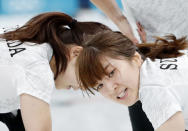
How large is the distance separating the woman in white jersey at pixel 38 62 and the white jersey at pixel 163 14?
22 cm

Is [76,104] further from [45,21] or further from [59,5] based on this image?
[59,5]

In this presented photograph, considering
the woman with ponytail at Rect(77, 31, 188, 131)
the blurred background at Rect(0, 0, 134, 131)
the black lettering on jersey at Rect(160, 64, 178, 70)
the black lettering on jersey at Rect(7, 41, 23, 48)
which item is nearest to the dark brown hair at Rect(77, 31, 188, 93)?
the woman with ponytail at Rect(77, 31, 188, 131)

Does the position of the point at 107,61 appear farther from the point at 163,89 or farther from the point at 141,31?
the point at 141,31

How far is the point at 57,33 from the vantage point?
129 centimetres

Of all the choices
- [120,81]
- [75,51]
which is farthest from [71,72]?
[120,81]

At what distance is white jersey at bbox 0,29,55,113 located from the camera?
114 cm

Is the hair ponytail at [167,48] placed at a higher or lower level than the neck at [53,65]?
higher

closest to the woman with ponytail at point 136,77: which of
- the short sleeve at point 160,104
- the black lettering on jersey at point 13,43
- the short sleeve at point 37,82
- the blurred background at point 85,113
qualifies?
the short sleeve at point 160,104

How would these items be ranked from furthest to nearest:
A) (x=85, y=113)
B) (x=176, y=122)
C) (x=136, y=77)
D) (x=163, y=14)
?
(x=85, y=113) < (x=163, y=14) < (x=136, y=77) < (x=176, y=122)

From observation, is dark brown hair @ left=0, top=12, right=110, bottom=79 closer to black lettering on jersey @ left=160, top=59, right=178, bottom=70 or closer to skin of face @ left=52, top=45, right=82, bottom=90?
skin of face @ left=52, top=45, right=82, bottom=90

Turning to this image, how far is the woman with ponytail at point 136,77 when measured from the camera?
1081mm

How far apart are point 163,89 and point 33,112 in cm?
38

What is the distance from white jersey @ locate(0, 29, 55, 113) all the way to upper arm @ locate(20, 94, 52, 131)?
0.02m

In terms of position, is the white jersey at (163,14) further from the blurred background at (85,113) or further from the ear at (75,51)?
the blurred background at (85,113)
